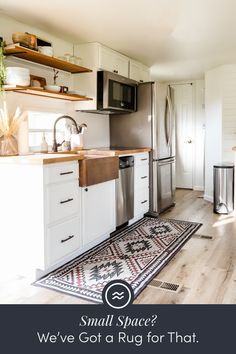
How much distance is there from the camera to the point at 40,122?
3668mm

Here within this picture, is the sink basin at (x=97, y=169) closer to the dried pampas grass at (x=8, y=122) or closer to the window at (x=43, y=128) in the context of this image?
the window at (x=43, y=128)

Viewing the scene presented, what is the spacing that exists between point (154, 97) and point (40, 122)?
164 centimetres

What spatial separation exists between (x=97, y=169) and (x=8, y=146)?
32.6 inches

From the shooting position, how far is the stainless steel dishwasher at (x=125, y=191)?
148 inches

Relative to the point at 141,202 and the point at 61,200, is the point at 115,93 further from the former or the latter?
the point at 61,200

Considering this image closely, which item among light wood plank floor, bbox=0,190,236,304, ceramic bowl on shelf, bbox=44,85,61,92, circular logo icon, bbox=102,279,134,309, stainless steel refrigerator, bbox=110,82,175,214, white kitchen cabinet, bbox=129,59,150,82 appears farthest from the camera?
white kitchen cabinet, bbox=129,59,150,82

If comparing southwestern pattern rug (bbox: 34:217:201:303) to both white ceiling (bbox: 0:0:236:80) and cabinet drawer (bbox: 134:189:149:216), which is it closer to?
cabinet drawer (bbox: 134:189:149:216)

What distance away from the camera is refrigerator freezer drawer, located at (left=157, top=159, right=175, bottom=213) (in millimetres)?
4637

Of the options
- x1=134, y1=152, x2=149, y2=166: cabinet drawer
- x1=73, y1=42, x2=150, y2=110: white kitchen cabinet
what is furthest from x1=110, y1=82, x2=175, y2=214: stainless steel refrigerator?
x1=73, y1=42, x2=150, y2=110: white kitchen cabinet

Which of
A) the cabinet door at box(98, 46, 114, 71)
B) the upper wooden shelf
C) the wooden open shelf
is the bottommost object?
the wooden open shelf

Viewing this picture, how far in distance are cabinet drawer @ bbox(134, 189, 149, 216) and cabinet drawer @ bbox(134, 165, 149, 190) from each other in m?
0.08

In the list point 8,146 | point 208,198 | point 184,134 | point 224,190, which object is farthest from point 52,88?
point 184,134
